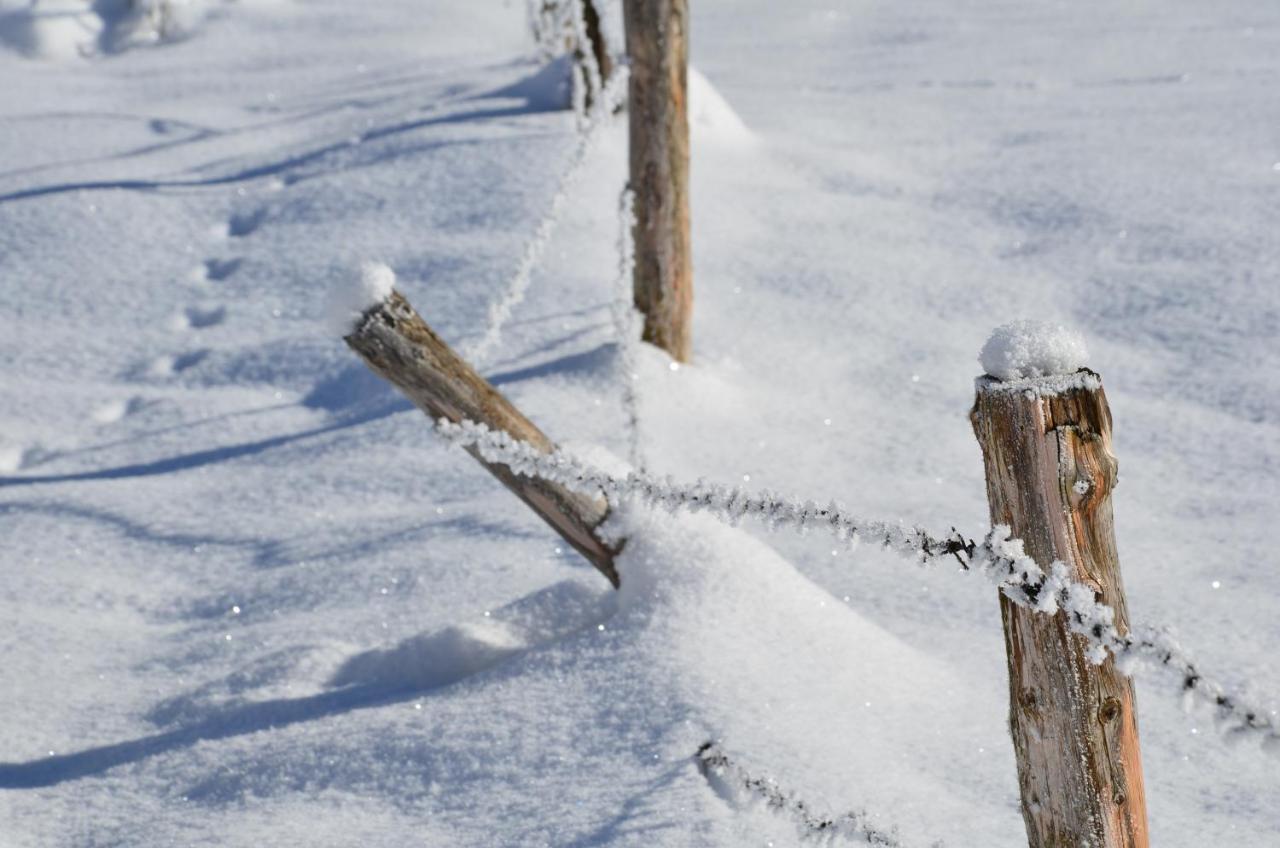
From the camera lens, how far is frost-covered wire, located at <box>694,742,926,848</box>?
1.54 m

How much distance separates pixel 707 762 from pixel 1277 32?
21.1 feet

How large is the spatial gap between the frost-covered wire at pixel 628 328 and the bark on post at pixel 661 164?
5cm

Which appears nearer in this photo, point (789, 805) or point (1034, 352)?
point (1034, 352)

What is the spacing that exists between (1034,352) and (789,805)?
2.87ft

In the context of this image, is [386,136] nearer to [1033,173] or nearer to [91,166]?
[91,166]

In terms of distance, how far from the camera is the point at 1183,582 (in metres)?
2.78

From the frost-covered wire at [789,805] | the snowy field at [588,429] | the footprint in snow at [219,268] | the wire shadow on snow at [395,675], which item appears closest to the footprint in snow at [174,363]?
the snowy field at [588,429]

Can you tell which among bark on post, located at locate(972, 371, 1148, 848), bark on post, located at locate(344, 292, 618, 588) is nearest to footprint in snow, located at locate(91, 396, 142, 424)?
bark on post, located at locate(344, 292, 618, 588)

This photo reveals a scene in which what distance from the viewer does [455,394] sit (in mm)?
2168

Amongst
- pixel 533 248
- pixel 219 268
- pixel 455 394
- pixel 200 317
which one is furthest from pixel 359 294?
pixel 219 268

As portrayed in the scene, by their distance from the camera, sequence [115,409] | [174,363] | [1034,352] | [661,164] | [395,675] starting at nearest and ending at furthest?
[1034,352] < [395,675] < [661,164] < [115,409] < [174,363]

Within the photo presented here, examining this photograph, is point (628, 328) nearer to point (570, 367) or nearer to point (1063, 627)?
point (570, 367)

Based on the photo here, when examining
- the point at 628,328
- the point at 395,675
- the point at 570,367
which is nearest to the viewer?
the point at 395,675

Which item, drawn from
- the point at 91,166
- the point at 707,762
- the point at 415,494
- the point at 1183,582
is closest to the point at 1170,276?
the point at 1183,582
